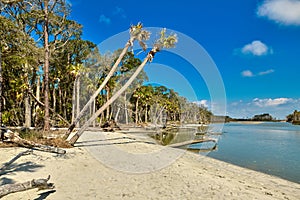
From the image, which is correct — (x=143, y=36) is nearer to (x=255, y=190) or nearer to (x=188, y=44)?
(x=188, y=44)

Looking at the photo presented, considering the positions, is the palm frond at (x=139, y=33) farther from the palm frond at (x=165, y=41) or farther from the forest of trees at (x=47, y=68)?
the forest of trees at (x=47, y=68)

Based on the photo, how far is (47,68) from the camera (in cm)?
1537

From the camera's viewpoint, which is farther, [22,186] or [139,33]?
[139,33]

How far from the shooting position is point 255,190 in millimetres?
6754

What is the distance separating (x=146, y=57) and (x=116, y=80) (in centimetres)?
2117

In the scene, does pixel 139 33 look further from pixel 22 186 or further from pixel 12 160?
pixel 22 186

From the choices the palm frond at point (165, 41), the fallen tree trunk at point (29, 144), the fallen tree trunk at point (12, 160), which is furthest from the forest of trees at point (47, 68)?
the palm frond at point (165, 41)

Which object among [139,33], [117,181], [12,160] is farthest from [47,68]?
[117,181]

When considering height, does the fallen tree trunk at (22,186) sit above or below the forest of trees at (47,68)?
below

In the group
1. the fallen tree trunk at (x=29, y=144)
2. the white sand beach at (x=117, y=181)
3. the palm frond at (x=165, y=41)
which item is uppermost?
the palm frond at (x=165, y=41)

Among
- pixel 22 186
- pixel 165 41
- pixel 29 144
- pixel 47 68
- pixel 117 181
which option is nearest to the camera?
pixel 22 186

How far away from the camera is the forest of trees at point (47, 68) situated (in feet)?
36.6

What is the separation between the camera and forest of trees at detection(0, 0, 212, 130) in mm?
11148

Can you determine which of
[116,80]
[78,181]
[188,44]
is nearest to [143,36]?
[188,44]
